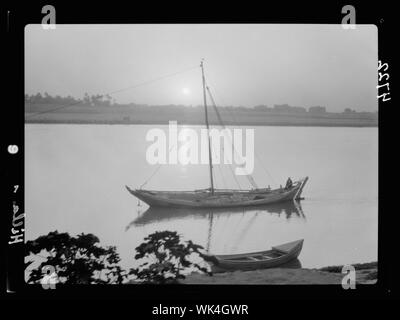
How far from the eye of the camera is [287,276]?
2.60 m

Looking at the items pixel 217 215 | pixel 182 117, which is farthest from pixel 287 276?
pixel 182 117

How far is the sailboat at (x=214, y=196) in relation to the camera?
114 inches

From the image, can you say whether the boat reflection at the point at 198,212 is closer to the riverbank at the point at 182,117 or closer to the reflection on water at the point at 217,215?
the reflection on water at the point at 217,215

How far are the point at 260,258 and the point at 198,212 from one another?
59cm

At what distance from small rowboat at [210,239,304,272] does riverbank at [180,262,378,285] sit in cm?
4

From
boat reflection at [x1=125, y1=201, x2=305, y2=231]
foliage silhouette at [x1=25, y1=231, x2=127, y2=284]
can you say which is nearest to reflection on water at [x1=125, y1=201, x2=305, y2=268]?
boat reflection at [x1=125, y1=201, x2=305, y2=231]

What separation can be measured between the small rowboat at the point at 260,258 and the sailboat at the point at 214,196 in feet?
1.19

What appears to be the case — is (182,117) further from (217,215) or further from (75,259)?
(75,259)

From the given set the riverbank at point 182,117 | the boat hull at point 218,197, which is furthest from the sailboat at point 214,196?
the riverbank at point 182,117
